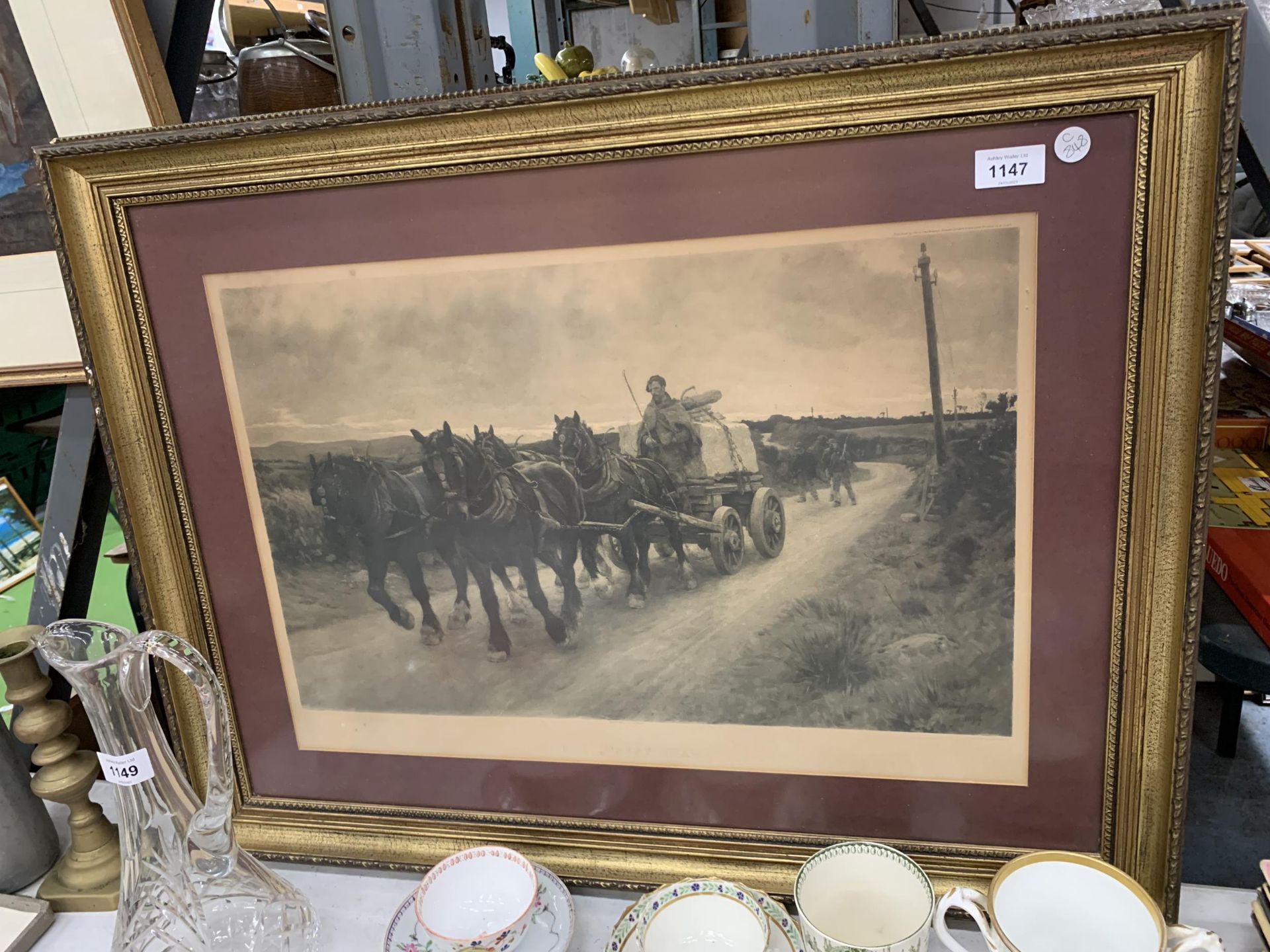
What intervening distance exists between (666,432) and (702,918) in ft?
1.34

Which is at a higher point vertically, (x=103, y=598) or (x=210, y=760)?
(x=210, y=760)

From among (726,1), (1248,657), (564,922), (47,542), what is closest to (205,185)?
(47,542)

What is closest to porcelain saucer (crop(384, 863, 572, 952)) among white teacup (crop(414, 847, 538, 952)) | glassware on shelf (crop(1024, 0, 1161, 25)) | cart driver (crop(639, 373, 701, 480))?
white teacup (crop(414, 847, 538, 952))

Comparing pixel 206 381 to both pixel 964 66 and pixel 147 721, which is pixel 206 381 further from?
pixel 964 66

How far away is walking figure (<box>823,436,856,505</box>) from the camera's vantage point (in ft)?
2.07

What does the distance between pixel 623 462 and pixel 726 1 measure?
5.04 m

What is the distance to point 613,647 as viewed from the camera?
28.3 inches

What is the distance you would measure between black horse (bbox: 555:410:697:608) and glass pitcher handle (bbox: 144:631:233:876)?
33 centimetres

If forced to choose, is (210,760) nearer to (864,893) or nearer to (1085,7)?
(864,893)

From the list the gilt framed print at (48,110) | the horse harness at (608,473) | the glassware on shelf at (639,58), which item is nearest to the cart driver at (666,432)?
the horse harness at (608,473)

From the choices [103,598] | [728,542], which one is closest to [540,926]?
[728,542]

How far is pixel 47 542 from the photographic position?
956mm

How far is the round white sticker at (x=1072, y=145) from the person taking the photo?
55 cm

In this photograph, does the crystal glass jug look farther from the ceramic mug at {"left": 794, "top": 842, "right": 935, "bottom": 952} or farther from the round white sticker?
the round white sticker
